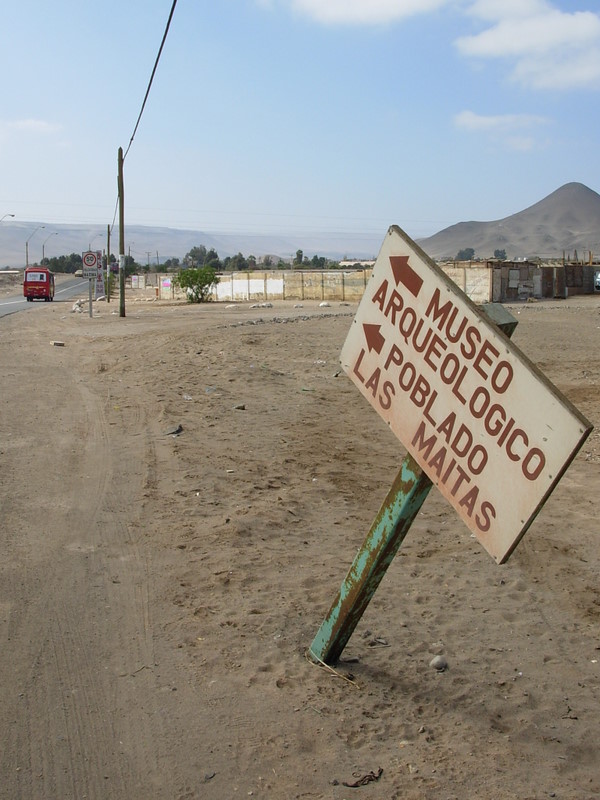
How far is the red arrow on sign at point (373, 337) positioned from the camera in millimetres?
3592

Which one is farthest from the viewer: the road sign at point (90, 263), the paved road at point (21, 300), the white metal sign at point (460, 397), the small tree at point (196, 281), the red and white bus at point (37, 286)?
the red and white bus at point (37, 286)

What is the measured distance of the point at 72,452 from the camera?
874 centimetres

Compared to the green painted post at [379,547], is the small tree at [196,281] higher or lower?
higher

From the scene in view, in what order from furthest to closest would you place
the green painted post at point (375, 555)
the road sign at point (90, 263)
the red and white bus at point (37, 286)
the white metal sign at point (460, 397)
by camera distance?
1. the red and white bus at point (37, 286)
2. the road sign at point (90, 263)
3. the green painted post at point (375, 555)
4. the white metal sign at point (460, 397)

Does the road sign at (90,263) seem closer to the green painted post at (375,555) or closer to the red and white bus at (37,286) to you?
the red and white bus at (37,286)

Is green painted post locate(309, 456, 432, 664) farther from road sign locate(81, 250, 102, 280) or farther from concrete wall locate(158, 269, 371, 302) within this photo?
concrete wall locate(158, 269, 371, 302)

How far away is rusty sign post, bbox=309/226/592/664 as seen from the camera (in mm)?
2928

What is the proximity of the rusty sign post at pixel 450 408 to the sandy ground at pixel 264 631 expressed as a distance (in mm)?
620

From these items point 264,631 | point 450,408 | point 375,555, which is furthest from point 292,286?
point 450,408

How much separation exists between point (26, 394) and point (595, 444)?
7.42m

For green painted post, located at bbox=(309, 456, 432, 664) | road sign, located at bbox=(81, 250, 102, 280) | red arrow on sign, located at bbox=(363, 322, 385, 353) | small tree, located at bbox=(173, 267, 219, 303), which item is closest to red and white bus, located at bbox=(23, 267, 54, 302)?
small tree, located at bbox=(173, 267, 219, 303)

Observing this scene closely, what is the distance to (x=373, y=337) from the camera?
3619 millimetres

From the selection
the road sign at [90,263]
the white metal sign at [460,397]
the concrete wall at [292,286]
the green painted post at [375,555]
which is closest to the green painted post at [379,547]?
the green painted post at [375,555]

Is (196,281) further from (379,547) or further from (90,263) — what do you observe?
(379,547)
